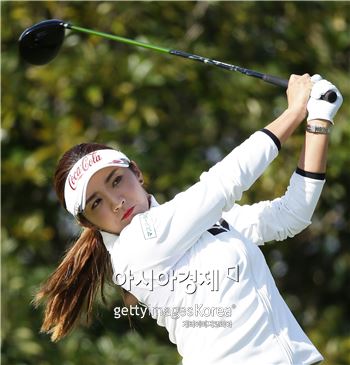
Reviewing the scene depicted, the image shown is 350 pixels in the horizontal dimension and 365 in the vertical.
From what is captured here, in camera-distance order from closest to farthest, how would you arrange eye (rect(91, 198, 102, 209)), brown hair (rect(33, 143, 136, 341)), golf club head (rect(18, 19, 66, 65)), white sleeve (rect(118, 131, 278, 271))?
white sleeve (rect(118, 131, 278, 271))
eye (rect(91, 198, 102, 209))
brown hair (rect(33, 143, 136, 341))
golf club head (rect(18, 19, 66, 65))

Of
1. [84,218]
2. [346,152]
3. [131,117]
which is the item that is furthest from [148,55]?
[84,218]

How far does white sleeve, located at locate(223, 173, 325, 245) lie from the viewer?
10.4 ft

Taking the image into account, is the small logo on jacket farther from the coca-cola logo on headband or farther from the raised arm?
the raised arm

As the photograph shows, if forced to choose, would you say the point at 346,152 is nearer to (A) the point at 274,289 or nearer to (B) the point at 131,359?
(B) the point at 131,359

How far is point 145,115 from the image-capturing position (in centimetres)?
593

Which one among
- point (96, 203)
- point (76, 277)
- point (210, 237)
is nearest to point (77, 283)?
point (76, 277)

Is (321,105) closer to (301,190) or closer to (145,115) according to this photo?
(301,190)

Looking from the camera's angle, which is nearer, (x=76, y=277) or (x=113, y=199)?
(x=113, y=199)

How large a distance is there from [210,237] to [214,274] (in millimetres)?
122

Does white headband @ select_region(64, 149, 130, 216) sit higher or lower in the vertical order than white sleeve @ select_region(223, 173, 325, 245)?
higher

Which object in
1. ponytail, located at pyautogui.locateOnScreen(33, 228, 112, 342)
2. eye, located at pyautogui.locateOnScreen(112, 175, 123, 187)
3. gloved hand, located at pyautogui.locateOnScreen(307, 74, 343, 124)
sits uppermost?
gloved hand, located at pyautogui.locateOnScreen(307, 74, 343, 124)

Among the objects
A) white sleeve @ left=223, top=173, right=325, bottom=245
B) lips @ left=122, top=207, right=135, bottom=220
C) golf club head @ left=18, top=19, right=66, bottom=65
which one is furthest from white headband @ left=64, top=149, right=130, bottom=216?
golf club head @ left=18, top=19, right=66, bottom=65

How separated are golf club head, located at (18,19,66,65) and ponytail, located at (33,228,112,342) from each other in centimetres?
99

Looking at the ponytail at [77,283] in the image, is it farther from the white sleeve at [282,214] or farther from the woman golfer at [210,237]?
the white sleeve at [282,214]
